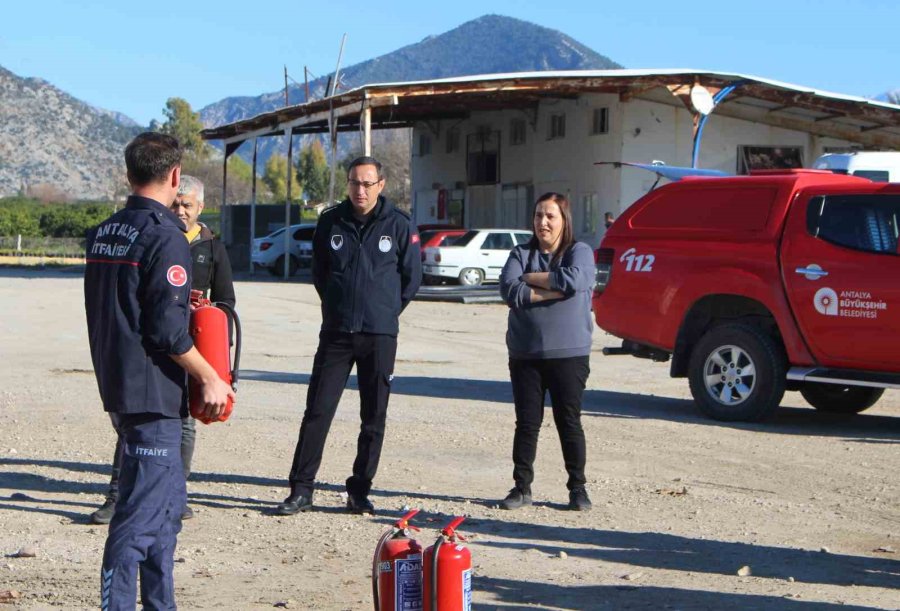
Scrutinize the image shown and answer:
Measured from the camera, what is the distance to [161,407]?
15.8 feet

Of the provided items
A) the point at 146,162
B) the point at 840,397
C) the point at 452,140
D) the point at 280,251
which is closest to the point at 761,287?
the point at 840,397

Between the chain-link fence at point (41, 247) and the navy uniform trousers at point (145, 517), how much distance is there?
5454cm

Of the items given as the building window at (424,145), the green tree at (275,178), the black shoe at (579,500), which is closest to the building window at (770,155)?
the building window at (424,145)

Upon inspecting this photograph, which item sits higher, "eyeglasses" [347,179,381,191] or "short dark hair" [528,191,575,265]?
"eyeglasses" [347,179,381,191]

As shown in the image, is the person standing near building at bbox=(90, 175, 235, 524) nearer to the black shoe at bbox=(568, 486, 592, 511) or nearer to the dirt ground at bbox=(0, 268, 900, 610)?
the dirt ground at bbox=(0, 268, 900, 610)

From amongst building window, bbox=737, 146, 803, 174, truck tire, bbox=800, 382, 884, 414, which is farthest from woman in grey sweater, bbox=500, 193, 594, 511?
building window, bbox=737, 146, 803, 174

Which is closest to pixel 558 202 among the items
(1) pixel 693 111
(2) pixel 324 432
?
(2) pixel 324 432

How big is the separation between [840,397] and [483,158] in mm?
32224

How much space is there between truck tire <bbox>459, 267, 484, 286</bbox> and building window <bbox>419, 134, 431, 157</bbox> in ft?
48.6

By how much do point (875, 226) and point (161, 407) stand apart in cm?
774

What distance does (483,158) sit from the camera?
4412cm

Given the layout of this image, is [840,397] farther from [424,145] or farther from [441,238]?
[424,145]

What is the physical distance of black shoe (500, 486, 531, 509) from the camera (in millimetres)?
7797

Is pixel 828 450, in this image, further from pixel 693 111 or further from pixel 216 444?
pixel 693 111
